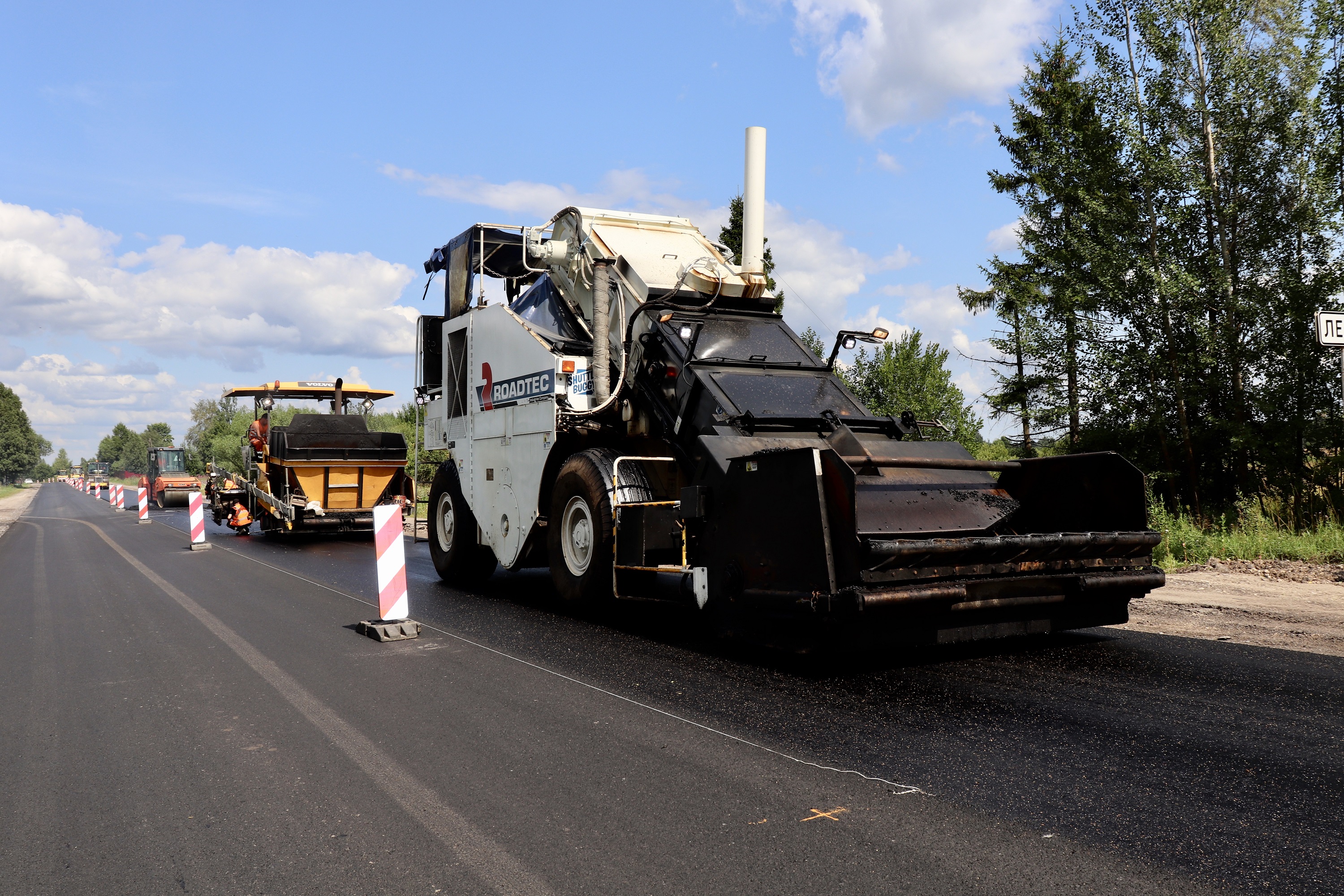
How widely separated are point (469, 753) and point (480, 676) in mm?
1542

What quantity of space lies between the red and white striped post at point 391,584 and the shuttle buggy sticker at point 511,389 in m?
1.64

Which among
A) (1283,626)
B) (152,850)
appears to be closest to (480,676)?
(152,850)

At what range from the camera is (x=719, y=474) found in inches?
238

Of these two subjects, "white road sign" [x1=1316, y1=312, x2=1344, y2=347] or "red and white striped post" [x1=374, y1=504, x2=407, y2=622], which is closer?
"red and white striped post" [x1=374, y1=504, x2=407, y2=622]

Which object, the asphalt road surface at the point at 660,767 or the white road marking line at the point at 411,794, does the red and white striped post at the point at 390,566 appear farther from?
the white road marking line at the point at 411,794

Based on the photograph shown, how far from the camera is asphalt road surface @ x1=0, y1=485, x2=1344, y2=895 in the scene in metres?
2.95

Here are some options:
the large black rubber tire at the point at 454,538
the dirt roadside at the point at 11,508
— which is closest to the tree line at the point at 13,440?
the dirt roadside at the point at 11,508

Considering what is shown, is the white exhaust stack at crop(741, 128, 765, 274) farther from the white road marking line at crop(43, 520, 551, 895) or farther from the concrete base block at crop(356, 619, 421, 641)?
the white road marking line at crop(43, 520, 551, 895)

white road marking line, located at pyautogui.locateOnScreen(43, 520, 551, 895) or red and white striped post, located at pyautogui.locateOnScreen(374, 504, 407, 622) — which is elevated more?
red and white striped post, located at pyautogui.locateOnScreen(374, 504, 407, 622)

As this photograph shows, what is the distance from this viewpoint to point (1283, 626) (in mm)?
7035

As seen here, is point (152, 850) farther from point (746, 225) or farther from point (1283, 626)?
Result: point (1283, 626)

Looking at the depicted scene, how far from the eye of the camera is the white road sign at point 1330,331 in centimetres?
800

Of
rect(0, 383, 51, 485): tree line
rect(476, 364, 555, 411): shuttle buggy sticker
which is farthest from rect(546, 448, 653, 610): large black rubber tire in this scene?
rect(0, 383, 51, 485): tree line

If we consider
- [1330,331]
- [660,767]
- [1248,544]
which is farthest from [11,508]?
[1330,331]
